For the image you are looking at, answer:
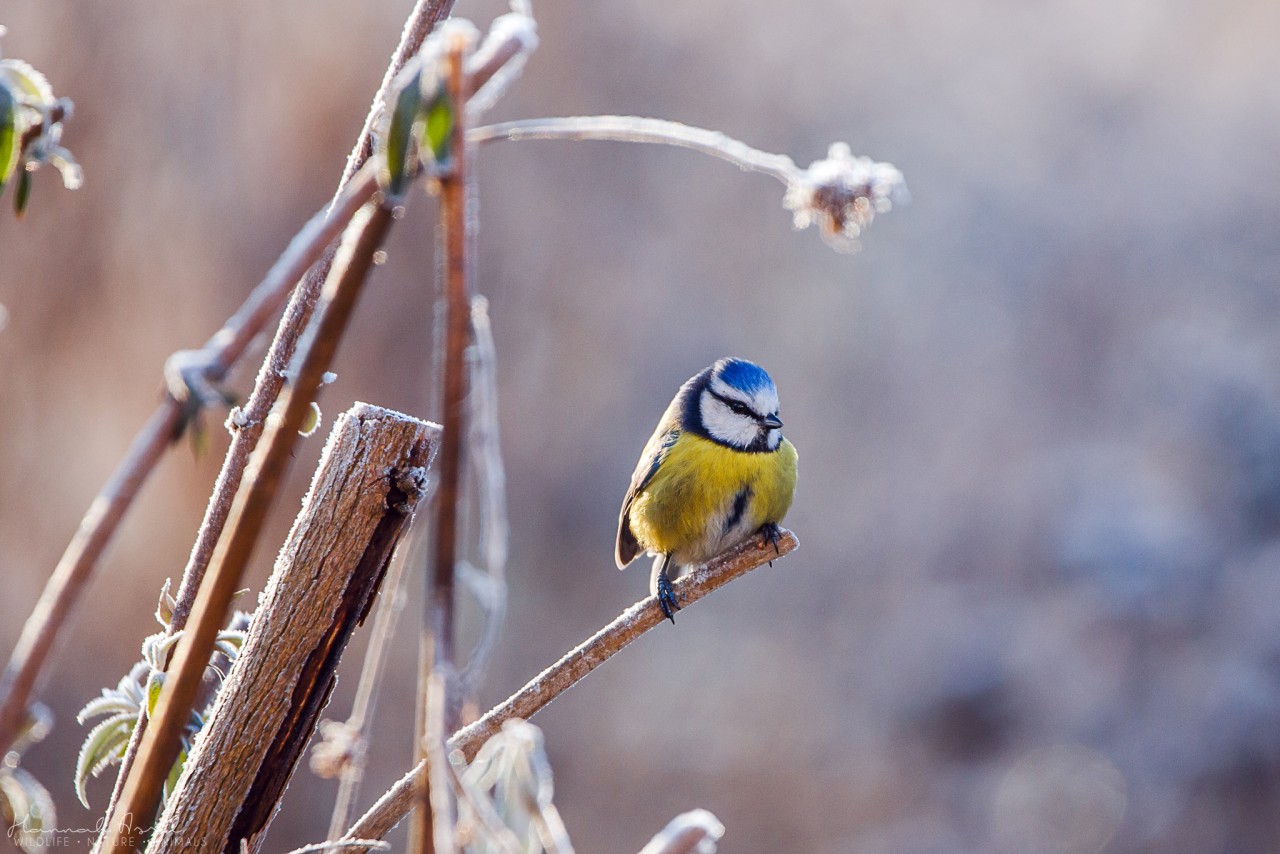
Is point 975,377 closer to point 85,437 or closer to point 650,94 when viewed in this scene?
point 650,94

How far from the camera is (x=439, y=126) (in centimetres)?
47

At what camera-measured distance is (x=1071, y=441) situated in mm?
5914

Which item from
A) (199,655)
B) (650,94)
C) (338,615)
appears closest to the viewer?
(199,655)

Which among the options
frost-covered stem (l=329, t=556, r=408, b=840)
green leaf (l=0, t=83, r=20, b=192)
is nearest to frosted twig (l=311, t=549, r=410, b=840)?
frost-covered stem (l=329, t=556, r=408, b=840)

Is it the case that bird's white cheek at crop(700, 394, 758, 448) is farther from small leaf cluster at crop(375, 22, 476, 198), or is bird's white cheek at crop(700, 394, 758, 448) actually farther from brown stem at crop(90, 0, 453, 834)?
small leaf cluster at crop(375, 22, 476, 198)

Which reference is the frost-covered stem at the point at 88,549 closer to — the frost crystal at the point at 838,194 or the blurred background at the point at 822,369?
the frost crystal at the point at 838,194

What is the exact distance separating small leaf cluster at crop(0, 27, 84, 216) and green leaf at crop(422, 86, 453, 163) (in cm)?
28

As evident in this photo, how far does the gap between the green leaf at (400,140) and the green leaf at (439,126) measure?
0.02m

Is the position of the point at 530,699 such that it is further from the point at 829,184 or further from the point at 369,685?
the point at 829,184

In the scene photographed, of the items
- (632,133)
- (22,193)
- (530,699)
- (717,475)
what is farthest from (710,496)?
(632,133)

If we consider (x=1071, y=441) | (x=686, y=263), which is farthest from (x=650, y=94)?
(x=1071, y=441)

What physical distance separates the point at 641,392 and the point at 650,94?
1573 millimetres

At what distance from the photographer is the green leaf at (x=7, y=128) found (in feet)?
2.15

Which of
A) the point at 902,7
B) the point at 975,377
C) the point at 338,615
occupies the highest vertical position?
the point at 902,7
